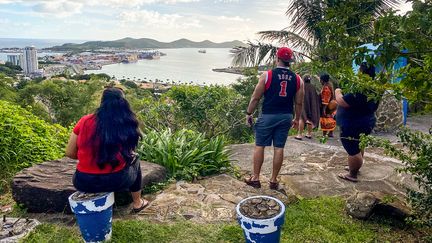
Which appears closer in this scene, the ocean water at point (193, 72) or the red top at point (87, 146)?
the red top at point (87, 146)

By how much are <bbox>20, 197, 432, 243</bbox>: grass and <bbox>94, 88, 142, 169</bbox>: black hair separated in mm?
722

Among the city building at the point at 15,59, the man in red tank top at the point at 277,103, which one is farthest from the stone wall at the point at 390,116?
the city building at the point at 15,59

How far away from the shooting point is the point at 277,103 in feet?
13.9

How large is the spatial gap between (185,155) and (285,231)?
1.99m

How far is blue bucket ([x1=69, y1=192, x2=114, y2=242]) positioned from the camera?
10.2 feet

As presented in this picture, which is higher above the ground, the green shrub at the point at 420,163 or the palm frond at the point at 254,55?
the palm frond at the point at 254,55

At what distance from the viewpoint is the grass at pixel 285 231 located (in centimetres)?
342

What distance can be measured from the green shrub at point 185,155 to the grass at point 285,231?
1.29 m

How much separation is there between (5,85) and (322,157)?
21.2 m

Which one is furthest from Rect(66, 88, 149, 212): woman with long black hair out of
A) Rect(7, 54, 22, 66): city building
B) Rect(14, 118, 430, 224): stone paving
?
Rect(7, 54, 22, 66): city building

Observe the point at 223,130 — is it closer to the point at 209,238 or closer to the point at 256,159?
the point at 256,159

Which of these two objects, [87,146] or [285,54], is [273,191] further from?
[87,146]

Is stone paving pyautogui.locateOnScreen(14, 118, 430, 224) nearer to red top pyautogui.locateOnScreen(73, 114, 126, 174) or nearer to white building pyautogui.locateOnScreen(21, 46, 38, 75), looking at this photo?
red top pyautogui.locateOnScreen(73, 114, 126, 174)

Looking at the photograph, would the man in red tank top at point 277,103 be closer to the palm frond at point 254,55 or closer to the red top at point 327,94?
the red top at point 327,94
